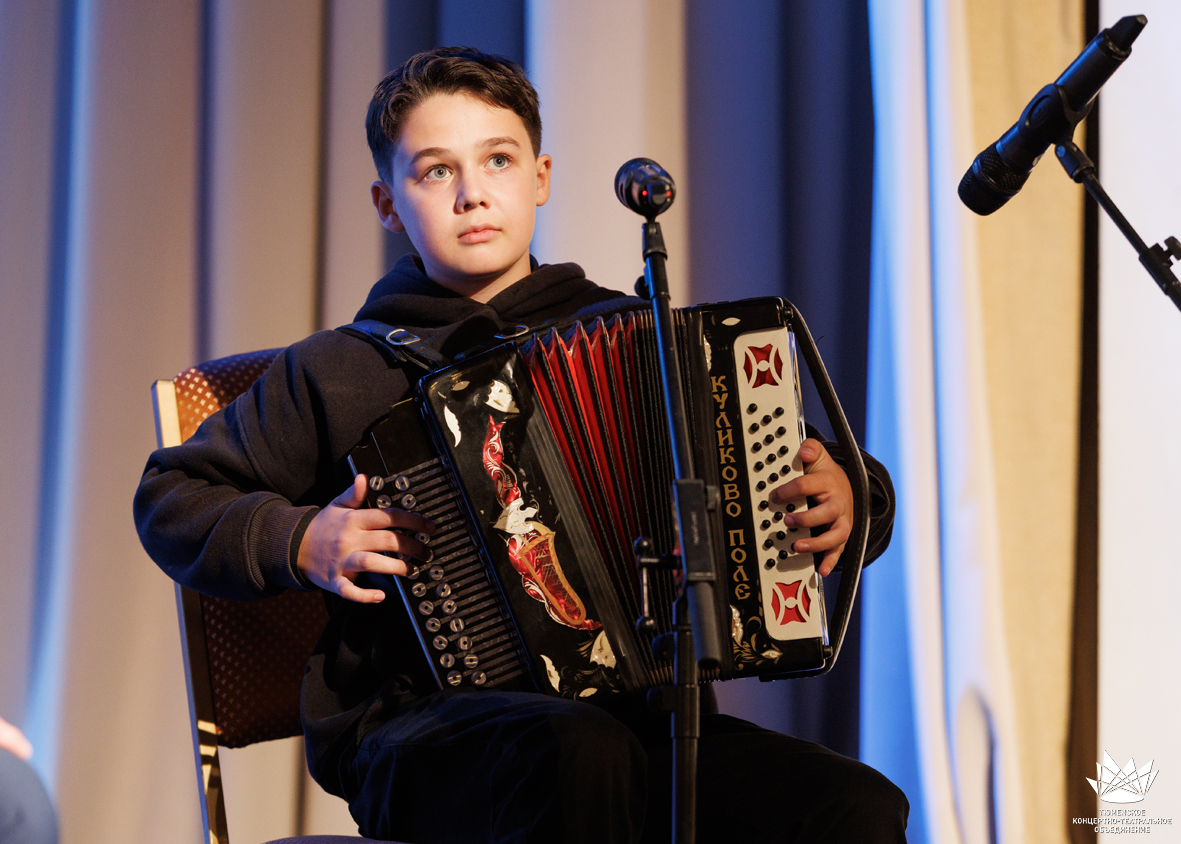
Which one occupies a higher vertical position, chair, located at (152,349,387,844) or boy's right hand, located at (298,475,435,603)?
boy's right hand, located at (298,475,435,603)

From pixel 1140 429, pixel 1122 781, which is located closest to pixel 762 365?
pixel 1140 429

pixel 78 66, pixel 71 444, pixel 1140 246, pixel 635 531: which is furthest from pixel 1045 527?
pixel 78 66

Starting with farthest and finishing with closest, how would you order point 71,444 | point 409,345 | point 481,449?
point 71,444 → point 409,345 → point 481,449

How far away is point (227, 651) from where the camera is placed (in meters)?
1.18

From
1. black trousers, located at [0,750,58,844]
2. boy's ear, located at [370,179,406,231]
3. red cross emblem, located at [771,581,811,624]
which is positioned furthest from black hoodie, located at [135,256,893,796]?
black trousers, located at [0,750,58,844]

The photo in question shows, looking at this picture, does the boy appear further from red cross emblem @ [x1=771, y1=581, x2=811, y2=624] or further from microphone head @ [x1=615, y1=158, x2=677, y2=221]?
microphone head @ [x1=615, y1=158, x2=677, y2=221]

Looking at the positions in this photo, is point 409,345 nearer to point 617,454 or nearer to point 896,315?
point 617,454

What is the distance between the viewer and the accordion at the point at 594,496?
0.92m

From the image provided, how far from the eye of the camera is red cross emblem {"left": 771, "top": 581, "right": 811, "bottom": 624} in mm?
940

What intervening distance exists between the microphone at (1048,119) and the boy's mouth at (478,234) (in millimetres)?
564

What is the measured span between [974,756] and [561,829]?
968mm

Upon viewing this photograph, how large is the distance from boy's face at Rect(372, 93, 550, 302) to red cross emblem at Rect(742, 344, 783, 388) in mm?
408

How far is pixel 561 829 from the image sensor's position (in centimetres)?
80

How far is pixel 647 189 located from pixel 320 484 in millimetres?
622
